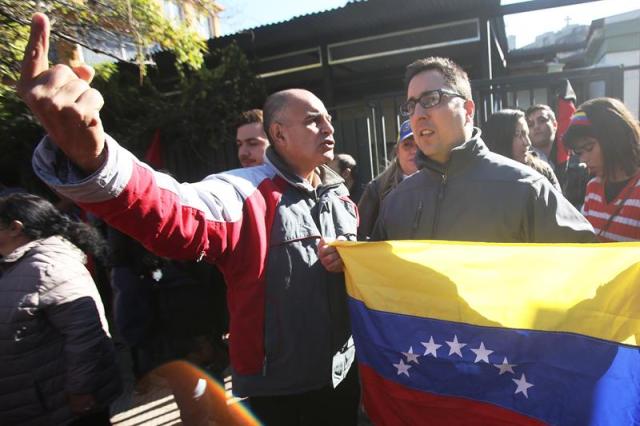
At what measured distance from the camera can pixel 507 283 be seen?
1.62m

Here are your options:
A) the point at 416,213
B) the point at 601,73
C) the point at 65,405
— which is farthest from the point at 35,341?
the point at 601,73

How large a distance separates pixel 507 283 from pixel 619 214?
1.47 m

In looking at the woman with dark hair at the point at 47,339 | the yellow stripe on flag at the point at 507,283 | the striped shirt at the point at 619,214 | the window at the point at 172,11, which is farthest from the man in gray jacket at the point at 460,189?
the window at the point at 172,11

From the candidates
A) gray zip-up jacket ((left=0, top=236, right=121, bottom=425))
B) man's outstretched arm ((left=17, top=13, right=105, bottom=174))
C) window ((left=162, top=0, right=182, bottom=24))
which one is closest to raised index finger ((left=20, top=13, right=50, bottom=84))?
man's outstretched arm ((left=17, top=13, right=105, bottom=174))

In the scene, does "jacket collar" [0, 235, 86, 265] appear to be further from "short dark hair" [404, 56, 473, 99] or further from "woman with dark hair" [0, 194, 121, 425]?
"short dark hair" [404, 56, 473, 99]

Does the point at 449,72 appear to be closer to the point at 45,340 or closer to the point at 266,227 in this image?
the point at 266,227

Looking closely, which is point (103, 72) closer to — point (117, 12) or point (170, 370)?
point (117, 12)

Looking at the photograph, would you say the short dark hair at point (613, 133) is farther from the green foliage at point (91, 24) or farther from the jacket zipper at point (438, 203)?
the green foliage at point (91, 24)

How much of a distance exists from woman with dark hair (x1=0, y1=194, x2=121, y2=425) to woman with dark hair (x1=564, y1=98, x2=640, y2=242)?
3.11 m

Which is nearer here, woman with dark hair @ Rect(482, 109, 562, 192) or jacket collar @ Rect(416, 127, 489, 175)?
jacket collar @ Rect(416, 127, 489, 175)

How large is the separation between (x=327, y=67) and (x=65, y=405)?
7090mm

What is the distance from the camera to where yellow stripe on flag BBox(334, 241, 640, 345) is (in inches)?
56.4

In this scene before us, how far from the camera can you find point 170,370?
2.96 meters

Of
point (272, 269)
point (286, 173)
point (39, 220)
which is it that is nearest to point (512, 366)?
point (272, 269)
